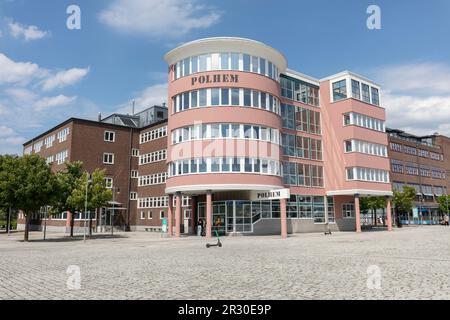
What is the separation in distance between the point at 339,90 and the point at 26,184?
113ft

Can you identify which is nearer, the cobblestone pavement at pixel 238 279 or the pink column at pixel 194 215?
the cobblestone pavement at pixel 238 279

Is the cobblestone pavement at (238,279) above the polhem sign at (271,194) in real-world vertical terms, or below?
below

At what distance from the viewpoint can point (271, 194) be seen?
35.8 m

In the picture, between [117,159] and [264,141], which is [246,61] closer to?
[264,141]

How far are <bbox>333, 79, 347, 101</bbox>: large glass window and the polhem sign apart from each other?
1752cm

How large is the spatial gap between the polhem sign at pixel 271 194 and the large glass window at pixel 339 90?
1752 cm

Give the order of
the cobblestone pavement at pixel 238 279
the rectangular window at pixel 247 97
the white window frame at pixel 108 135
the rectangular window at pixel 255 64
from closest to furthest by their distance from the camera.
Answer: the cobblestone pavement at pixel 238 279 → the rectangular window at pixel 247 97 → the rectangular window at pixel 255 64 → the white window frame at pixel 108 135

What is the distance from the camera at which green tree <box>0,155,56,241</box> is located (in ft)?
102

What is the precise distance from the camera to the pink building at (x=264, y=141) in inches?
1388

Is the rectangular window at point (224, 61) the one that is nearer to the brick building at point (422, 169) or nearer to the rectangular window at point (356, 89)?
the rectangular window at point (356, 89)

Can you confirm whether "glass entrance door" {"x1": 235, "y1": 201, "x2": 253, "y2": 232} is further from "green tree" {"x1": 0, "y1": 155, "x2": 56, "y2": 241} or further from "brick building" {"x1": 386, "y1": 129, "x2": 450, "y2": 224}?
"brick building" {"x1": 386, "y1": 129, "x2": 450, "y2": 224}

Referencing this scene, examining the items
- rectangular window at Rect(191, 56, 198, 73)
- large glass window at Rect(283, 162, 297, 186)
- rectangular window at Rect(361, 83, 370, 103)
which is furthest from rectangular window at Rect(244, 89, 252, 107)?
rectangular window at Rect(361, 83, 370, 103)

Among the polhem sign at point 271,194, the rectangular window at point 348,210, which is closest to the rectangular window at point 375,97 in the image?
the rectangular window at point 348,210
